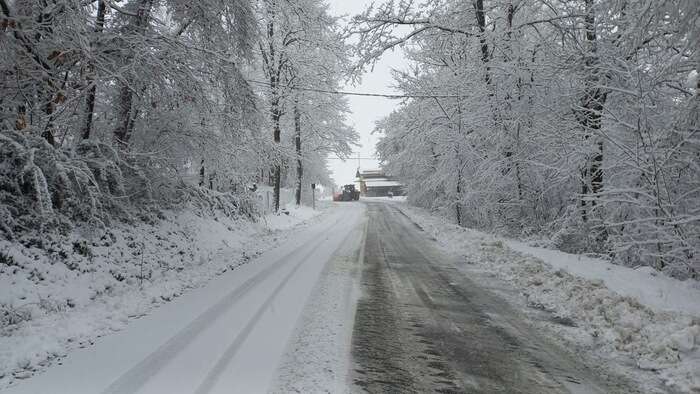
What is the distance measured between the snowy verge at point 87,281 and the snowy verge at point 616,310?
559 cm

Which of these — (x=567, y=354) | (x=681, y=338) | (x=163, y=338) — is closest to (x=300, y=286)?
(x=163, y=338)

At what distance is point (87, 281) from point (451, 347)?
5.72 m

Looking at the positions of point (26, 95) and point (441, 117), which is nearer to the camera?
point (26, 95)

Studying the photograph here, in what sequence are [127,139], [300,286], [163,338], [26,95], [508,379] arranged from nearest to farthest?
[508,379]
[163,338]
[26,95]
[300,286]
[127,139]

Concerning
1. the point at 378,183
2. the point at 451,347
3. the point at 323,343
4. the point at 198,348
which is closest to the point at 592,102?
the point at 451,347

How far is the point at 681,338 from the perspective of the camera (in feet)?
15.4

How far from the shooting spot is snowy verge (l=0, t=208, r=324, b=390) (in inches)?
190

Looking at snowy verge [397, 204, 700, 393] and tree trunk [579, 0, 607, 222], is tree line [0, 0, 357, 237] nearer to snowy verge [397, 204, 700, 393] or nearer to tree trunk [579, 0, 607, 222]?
snowy verge [397, 204, 700, 393]

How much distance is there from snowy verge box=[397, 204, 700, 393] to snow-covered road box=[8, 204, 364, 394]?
3495mm

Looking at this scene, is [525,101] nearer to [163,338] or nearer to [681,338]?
[681,338]

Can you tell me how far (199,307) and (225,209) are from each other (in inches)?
326

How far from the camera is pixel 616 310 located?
5859mm

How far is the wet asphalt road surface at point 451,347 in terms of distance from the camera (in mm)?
3963

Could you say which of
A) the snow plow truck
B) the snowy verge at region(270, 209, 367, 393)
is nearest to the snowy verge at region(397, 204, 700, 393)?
the snowy verge at region(270, 209, 367, 393)
